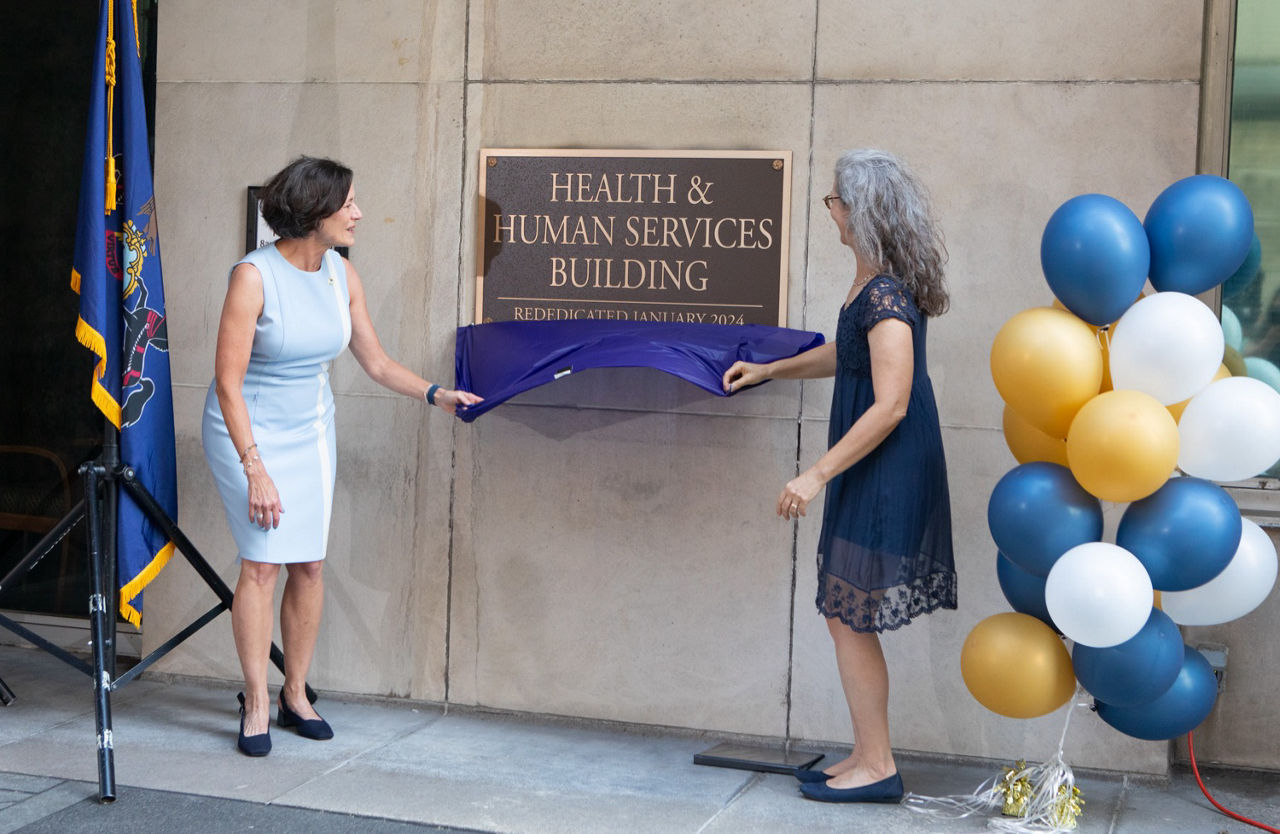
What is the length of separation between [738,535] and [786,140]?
1328 mm

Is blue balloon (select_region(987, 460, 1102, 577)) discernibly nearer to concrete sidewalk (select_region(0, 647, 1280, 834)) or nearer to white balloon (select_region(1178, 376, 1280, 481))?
white balloon (select_region(1178, 376, 1280, 481))

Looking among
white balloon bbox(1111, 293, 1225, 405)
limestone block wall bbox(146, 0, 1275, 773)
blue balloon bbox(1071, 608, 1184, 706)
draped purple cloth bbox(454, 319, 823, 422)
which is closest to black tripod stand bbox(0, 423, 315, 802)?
limestone block wall bbox(146, 0, 1275, 773)

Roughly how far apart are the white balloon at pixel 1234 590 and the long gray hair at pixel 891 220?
1028mm

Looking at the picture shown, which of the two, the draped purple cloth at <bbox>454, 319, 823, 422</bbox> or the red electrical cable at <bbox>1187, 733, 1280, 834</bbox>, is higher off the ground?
the draped purple cloth at <bbox>454, 319, 823, 422</bbox>

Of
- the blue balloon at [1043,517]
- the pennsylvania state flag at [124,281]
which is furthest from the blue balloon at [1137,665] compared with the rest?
the pennsylvania state flag at [124,281]

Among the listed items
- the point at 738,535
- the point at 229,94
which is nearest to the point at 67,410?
the point at 229,94

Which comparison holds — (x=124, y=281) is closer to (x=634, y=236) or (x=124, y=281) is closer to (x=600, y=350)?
(x=600, y=350)

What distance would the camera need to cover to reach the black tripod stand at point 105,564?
3.96 m

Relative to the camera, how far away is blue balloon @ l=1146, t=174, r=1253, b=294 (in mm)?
3322

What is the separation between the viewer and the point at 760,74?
14.6ft

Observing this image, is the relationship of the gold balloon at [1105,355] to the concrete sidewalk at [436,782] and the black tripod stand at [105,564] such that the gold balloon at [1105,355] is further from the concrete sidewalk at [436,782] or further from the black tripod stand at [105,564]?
the black tripod stand at [105,564]

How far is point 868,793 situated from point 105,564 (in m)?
2.46

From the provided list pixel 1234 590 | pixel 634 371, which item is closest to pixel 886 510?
pixel 1234 590

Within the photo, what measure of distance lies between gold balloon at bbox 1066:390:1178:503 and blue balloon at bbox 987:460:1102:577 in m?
0.10
